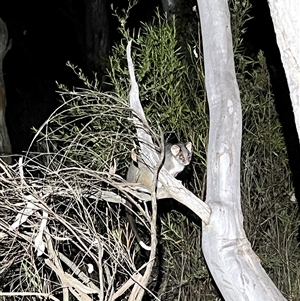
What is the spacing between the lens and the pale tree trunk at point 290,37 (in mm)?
2539

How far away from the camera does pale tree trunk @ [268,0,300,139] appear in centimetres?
254

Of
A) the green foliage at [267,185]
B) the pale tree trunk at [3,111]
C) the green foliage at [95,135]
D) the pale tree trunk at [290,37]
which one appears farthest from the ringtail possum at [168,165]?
the pale tree trunk at [3,111]

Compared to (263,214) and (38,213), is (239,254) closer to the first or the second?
(38,213)

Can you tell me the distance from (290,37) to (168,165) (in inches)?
58.8

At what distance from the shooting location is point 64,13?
792 centimetres

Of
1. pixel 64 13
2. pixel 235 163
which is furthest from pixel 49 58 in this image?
pixel 235 163

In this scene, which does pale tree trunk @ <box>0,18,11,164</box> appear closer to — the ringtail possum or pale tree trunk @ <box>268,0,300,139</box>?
the ringtail possum

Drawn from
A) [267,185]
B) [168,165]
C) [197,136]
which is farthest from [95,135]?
[267,185]

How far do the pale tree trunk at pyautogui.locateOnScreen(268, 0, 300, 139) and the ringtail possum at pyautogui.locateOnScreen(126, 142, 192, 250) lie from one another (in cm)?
106

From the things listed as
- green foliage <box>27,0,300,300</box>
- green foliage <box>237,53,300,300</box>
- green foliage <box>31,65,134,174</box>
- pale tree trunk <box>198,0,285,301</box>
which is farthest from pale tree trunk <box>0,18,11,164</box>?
pale tree trunk <box>198,0,285,301</box>

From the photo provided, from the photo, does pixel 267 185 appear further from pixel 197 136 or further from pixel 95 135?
pixel 95 135

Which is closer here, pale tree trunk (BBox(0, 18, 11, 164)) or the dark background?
pale tree trunk (BBox(0, 18, 11, 164))

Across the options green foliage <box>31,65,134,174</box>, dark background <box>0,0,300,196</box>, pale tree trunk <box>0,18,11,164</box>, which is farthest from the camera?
dark background <box>0,0,300,196</box>

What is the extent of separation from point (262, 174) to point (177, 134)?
0.64m
